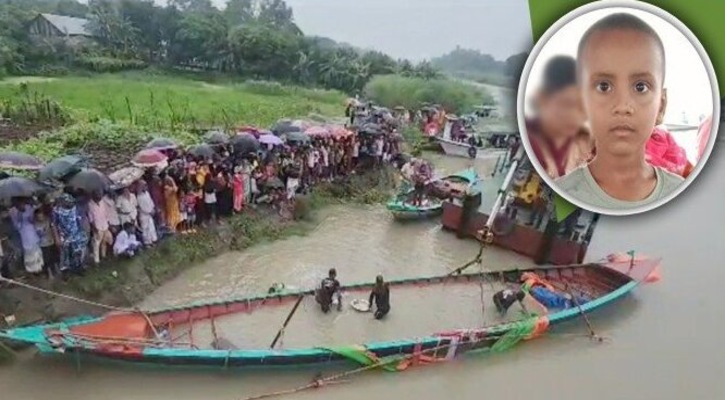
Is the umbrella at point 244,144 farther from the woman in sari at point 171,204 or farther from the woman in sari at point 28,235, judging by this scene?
the woman in sari at point 28,235

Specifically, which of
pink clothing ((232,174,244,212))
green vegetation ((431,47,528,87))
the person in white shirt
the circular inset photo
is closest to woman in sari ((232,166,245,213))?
pink clothing ((232,174,244,212))

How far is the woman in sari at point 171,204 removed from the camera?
9.42 metres

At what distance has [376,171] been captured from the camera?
49.2 feet

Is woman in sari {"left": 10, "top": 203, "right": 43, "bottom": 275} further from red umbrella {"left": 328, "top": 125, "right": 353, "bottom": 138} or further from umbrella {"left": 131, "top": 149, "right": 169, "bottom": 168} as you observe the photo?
red umbrella {"left": 328, "top": 125, "right": 353, "bottom": 138}

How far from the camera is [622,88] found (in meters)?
2.23

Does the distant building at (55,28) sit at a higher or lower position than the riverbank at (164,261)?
higher

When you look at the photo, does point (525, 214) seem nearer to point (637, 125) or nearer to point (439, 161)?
point (439, 161)

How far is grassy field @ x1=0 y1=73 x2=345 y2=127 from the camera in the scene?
17.3 m

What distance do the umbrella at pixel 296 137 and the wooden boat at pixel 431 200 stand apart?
2128mm

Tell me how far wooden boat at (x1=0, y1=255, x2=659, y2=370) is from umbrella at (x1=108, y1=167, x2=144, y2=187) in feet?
5.66

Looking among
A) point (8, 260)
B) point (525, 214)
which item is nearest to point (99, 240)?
point (8, 260)

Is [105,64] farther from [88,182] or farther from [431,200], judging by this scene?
[88,182]

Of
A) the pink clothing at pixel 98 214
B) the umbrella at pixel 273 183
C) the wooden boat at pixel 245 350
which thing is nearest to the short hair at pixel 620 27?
the wooden boat at pixel 245 350

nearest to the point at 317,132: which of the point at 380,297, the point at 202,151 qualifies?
the point at 202,151
